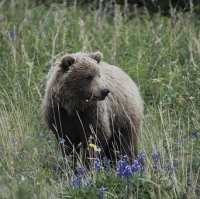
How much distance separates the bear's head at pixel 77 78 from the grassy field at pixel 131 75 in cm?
53

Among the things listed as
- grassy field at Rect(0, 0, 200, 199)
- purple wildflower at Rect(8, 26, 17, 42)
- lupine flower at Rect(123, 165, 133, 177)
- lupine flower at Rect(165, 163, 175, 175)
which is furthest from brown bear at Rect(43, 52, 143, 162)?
purple wildflower at Rect(8, 26, 17, 42)

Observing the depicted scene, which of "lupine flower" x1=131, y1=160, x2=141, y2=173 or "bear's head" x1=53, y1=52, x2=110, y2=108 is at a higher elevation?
"bear's head" x1=53, y1=52, x2=110, y2=108

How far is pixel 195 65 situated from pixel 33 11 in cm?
417

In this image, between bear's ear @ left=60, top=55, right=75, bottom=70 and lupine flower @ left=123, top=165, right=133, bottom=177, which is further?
bear's ear @ left=60, top=55, right=75, bottom=70

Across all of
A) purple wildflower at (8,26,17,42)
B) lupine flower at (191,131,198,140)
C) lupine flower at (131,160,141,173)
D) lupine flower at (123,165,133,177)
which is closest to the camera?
lupine flower at (123,165,133,177)

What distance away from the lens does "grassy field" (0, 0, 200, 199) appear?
232 inches

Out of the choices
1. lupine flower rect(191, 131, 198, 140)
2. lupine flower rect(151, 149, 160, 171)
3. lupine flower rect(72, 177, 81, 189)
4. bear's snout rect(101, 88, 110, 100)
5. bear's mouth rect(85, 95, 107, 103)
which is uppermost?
bear's snout rect(101, 88, 110, 100)

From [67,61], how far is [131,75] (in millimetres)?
2323

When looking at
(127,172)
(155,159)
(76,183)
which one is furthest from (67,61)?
(127,172)

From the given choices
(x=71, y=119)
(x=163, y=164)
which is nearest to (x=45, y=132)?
(x=71, y=119)

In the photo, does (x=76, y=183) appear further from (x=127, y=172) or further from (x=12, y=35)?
(x=12, y=35)

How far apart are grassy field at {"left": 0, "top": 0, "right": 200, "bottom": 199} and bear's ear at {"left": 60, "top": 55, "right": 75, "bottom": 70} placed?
75 cm

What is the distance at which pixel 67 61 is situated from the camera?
742 centimetres

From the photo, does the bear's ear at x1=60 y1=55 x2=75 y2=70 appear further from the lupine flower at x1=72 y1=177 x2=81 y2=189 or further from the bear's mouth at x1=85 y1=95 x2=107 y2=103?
the lupine flower at x1=72 y1=177 x2=81 y2=189
